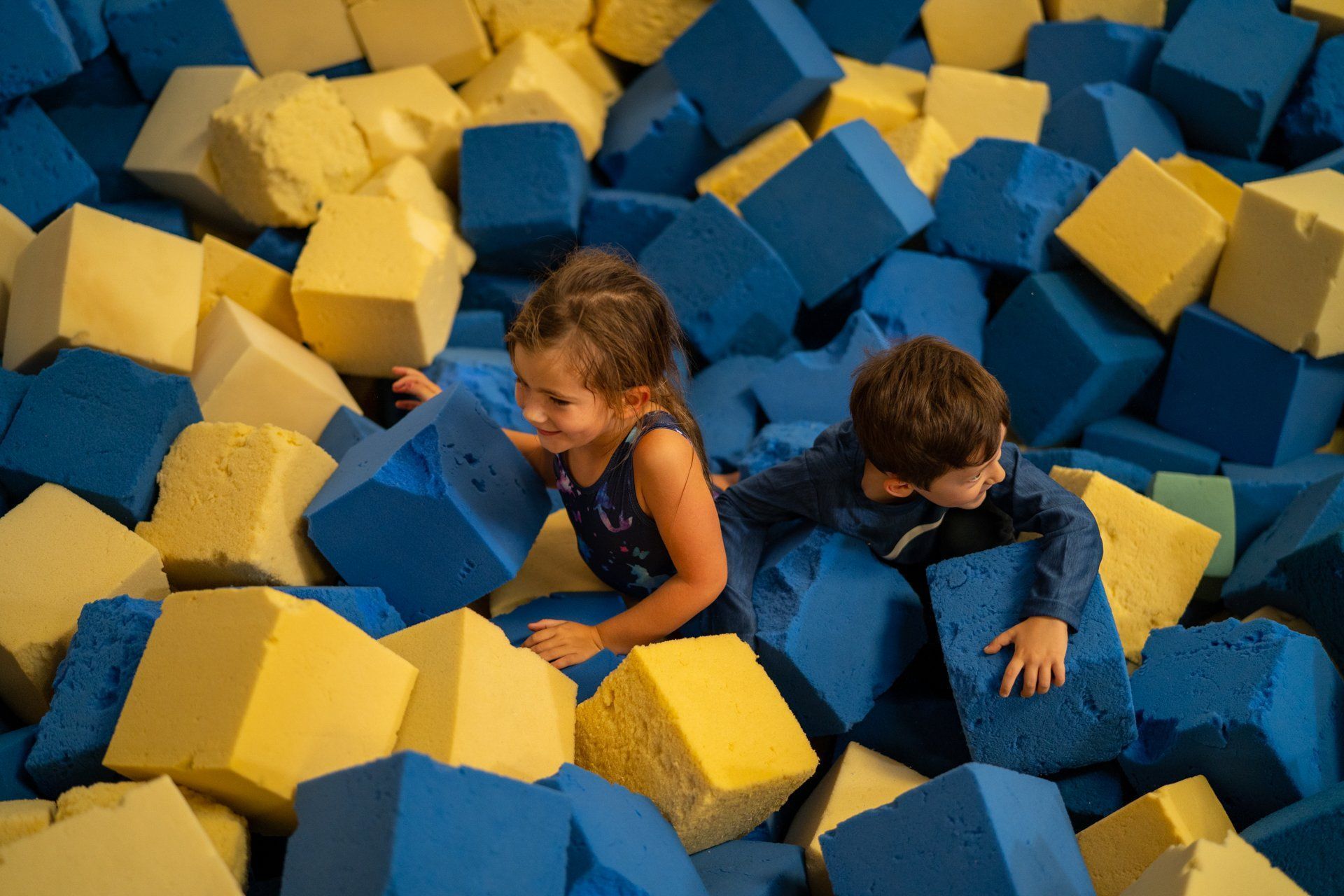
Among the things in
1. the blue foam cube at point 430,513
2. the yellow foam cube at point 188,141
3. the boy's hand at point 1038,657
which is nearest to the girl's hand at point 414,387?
the blue foam cube at point 430,513

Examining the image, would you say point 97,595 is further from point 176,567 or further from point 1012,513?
point 1012,513

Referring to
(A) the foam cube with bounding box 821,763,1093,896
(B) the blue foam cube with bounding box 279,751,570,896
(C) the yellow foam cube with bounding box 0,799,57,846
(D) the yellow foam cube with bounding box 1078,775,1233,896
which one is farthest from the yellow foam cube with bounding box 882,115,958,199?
(C) the yellow foam cube with bounding box 0,799,57,846

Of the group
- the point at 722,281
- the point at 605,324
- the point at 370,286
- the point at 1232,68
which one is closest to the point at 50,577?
the point at 370,286

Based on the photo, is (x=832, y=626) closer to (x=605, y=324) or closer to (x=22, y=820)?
(x=605, y=324)

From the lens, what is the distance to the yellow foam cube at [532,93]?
3260 millimetres

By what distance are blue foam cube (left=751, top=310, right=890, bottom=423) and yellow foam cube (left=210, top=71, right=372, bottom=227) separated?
4.47 feet

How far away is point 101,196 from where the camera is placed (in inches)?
119

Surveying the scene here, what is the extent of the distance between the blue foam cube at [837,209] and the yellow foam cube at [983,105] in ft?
1.58

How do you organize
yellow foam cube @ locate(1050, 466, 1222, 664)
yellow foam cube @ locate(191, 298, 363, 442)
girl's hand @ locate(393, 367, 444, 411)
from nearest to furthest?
yellow foam cube @ locate(1050, 466, 1222, 664)
yellow foam cube @ locate(191, 298, 363, 442)
girl's hand @ locate(393, 367, 444, 411)

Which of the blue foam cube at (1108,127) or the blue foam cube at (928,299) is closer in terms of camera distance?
the blue foam cube at (928,299)

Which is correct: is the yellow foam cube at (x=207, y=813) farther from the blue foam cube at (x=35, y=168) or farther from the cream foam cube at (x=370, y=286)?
the blue foam cube at (x=35, y=168)

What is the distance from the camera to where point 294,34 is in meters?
3.20

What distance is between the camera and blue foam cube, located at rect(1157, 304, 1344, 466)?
8.44 feet

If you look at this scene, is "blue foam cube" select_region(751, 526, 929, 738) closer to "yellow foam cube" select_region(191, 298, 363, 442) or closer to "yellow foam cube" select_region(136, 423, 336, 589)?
"yellow foam cube" select_region(136, 423, 336, 589)
